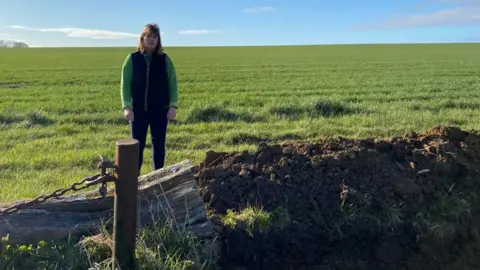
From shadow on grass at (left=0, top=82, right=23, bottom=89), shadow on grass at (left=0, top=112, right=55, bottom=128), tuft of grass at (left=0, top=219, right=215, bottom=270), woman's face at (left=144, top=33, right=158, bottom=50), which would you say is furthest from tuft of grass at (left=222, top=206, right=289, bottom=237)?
shadow on grass at (left=0, top=82, right=23, bottom=89)

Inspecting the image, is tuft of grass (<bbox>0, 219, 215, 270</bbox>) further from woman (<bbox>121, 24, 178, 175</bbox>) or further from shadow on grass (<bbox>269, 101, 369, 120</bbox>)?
shadow on grass (<bbox>269, 101, 369, 120</bbox>)

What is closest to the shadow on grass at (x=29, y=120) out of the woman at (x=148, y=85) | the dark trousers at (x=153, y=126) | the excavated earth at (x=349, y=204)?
the dark trousers at (x=153, y=126)

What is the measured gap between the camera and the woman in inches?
198

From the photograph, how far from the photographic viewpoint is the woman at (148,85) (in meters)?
5.02

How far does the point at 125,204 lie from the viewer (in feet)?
9.77

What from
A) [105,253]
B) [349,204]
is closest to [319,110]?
[349,204]

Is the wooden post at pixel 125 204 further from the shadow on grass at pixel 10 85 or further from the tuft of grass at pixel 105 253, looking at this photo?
the shadow on grass at pixel 10 85

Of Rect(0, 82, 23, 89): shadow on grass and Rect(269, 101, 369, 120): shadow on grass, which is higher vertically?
Rect(269, 101, 369, 120): shadow on grass

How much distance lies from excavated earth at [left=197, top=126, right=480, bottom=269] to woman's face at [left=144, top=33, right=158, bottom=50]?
1329 mm

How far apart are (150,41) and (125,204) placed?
235 centimetres

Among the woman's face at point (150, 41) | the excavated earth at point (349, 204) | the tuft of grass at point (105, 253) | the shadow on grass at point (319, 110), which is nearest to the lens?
the tuft of grass at point (105, 253)

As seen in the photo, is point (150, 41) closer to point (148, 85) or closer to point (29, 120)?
point (148, 85)

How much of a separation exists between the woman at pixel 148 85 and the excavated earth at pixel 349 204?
988 mm

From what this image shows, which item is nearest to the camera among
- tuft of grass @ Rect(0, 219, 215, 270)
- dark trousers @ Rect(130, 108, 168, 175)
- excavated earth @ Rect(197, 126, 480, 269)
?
tuft of grass @ Rect(0, 219, 215, 270)
